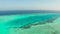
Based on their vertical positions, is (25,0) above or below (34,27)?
above

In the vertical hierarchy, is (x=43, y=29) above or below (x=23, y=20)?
below

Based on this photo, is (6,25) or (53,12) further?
(53,12)

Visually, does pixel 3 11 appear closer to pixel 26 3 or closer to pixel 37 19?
pixel 26 3

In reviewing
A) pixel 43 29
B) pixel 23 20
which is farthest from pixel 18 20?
pixel 43 29

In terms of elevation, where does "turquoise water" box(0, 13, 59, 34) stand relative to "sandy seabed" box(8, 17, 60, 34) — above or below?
above

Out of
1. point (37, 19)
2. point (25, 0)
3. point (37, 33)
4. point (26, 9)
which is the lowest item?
point (37, 33)

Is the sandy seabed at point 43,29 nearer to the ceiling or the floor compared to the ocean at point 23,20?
nearer to the floor

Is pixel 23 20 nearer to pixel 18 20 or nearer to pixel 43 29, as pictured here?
pixel 18 20

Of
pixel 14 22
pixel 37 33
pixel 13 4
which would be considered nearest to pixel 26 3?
pixel 13 4
